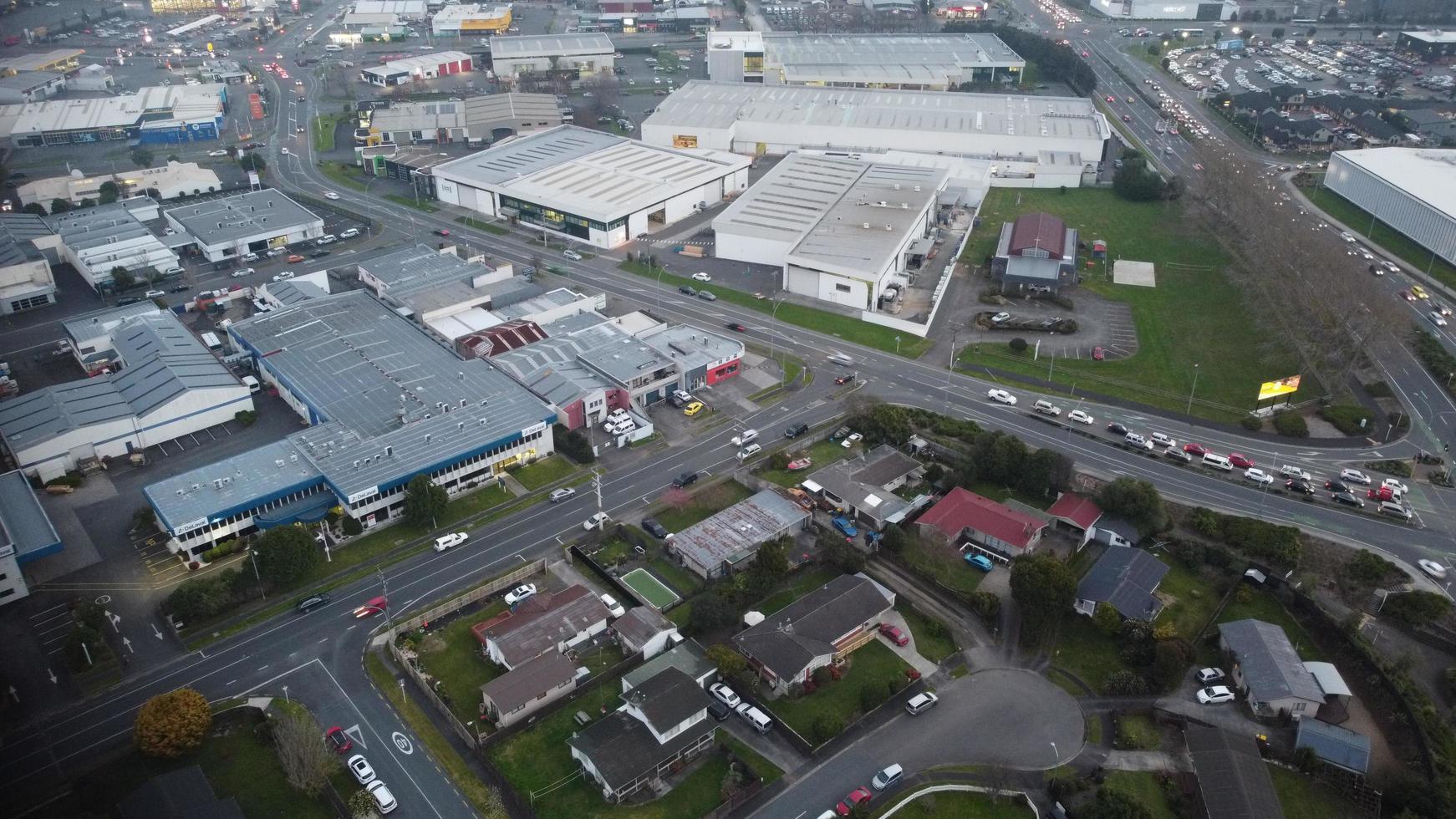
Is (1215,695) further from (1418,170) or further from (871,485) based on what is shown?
(1418,170)

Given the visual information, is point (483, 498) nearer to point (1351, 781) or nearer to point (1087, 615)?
point (1087, 615)

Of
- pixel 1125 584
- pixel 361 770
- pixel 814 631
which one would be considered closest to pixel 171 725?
pixel 361 770

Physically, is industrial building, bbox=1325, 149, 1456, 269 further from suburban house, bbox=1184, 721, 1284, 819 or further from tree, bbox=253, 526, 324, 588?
tree, bbox=253, 526, 324, 588

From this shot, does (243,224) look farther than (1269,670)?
Yes

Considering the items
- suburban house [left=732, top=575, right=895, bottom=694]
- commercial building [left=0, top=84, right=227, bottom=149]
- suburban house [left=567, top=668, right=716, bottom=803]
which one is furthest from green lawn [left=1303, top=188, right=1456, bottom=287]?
commercial building [left=0, top=84, right=227, bottom=149]

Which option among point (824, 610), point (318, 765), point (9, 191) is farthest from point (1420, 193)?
point (9, 191)

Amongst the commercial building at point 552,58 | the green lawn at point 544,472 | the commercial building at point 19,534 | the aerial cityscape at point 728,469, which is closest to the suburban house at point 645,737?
the aerial cityscape at point 728,469
